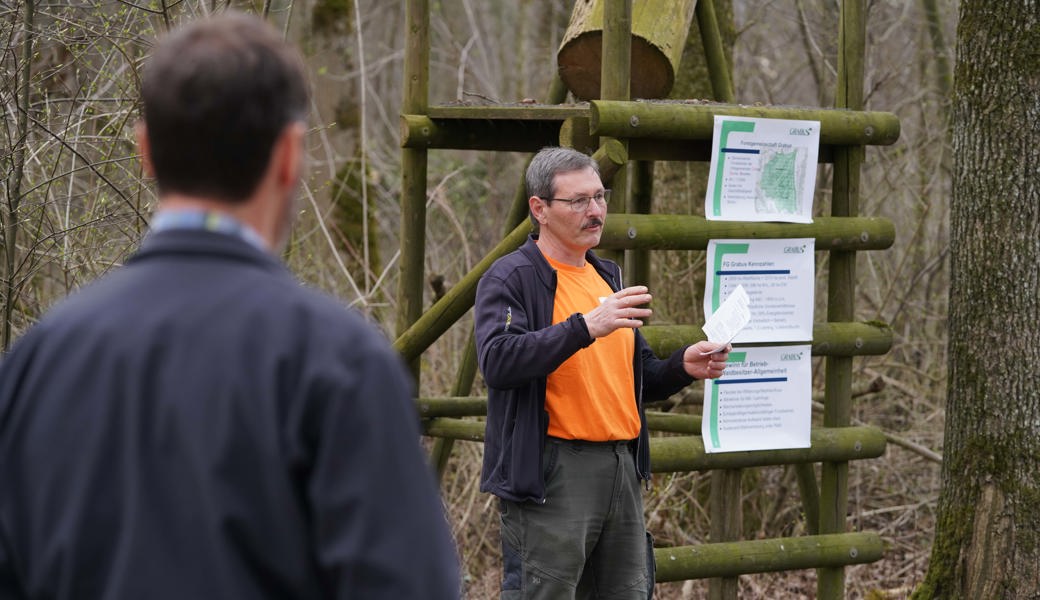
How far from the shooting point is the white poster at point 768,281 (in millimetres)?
5094

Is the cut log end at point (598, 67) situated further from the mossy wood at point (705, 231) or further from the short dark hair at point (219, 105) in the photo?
the short dark hair at point (219, 105)

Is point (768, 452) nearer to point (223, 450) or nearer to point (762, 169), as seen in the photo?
point (762, 169)

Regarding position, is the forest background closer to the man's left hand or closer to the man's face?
the man's face

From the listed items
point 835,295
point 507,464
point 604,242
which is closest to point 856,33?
Result: point 835,295

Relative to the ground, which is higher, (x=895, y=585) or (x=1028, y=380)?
(x=1028, y=380)

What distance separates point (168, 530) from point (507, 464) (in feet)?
8.17

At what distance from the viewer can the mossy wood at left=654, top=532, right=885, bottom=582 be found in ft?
16.9

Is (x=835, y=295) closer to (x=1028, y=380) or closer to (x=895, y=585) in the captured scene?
(x=1028, y=380)

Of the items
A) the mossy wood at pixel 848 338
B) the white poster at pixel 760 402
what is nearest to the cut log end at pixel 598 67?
the mossy wood at pixel 848 338

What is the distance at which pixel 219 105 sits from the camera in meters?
1.67

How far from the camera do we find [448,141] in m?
6.08

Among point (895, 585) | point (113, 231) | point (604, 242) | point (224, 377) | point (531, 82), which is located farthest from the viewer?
point (531, 82)

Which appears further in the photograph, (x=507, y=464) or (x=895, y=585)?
(x=895, y=585)

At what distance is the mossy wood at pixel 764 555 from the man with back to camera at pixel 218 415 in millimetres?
3545
